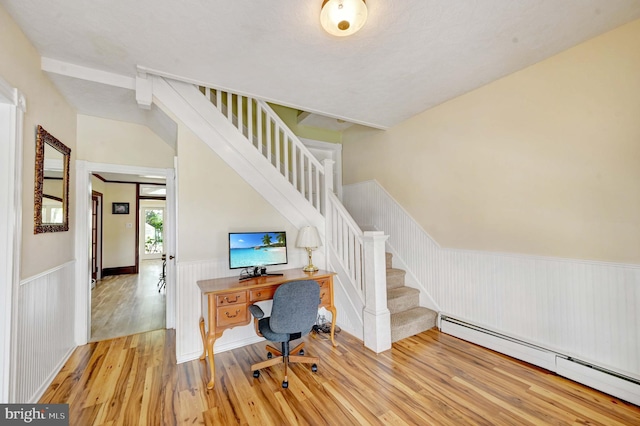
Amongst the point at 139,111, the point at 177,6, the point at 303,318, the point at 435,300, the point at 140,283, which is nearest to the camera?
the point at 177,6

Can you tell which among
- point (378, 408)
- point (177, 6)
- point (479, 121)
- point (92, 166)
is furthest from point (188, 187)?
point (479, 121)

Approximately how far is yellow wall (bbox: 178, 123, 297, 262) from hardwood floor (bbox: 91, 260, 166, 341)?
1619 mm

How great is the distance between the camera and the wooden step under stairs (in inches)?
119

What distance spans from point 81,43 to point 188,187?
1.33m

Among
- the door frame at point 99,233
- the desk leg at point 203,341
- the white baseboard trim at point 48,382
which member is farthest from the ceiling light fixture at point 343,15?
the door frame at point 99,233

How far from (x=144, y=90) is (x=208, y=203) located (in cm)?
120

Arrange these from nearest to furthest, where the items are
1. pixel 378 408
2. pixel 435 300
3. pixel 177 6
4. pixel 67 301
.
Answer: pixel 177 6
pixel 378 408
pixel 67 301
pixel 435 300

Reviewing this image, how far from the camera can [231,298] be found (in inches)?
93.4

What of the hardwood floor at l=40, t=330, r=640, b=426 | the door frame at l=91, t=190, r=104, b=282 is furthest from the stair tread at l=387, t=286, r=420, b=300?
the door frame at l=91, t=190, r=104, b=282

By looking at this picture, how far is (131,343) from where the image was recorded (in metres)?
3.04

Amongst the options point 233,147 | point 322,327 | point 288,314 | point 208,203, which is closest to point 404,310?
point 322,327

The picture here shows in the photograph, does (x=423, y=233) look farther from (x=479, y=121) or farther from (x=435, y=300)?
(x=479, y=121)

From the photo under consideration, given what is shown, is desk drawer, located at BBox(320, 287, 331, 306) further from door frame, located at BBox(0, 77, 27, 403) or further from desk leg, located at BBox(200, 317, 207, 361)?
door frame, located at BBox(0, 77, 27, 403)

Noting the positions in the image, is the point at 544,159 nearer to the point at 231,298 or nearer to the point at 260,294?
the point at 260,294
